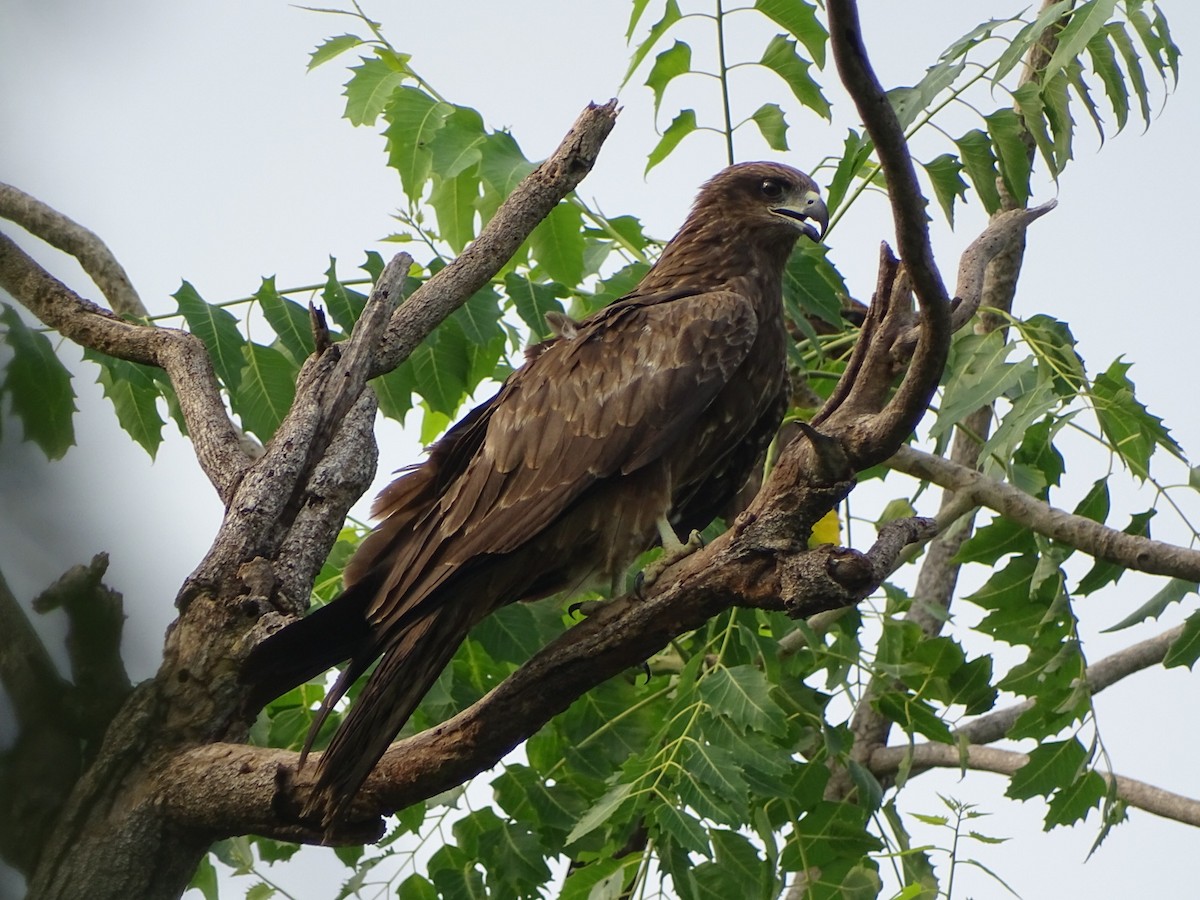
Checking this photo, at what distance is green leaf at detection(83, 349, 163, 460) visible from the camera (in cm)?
390

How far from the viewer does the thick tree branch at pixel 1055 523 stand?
12.1 ft

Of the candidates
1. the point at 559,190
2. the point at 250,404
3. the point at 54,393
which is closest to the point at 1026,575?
the point at 559,190

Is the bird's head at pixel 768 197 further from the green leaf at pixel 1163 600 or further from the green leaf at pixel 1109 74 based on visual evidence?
the green leaf at pixel 1163 600

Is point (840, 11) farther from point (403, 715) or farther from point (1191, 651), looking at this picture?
point (1191, 651)

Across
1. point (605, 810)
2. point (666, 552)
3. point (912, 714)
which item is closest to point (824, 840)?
point (912, 714)

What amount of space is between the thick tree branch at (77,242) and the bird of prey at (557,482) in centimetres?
98

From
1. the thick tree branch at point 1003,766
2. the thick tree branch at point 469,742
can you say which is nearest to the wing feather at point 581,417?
the thick tree branch at point 469,742

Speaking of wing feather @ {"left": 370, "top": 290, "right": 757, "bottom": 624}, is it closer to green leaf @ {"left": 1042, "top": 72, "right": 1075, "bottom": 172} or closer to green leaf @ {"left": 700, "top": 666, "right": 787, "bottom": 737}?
green leaf @ {"left": 700, "top": 666, "right": 787, "bottom": 737}

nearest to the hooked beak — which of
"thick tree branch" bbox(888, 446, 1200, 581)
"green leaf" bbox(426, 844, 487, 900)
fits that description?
"thick tree branch" bbox(888, 446, 1200, 581)

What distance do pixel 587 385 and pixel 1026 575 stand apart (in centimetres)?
149

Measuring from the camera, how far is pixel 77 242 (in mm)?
3105

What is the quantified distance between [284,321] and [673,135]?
4.43 feet

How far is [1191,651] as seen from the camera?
377cm

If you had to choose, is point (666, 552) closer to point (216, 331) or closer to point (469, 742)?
point (469, 742)
